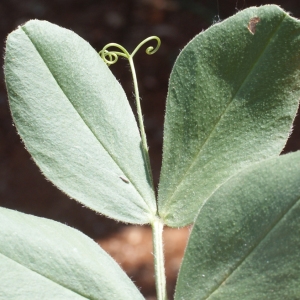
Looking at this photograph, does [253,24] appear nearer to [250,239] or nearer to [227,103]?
[227,103]

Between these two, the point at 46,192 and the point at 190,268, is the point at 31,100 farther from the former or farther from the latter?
the point at 46,192

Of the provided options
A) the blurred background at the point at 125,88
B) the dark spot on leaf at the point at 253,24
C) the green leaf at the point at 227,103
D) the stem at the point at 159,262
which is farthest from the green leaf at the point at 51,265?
the blurred background at the point at 125,88

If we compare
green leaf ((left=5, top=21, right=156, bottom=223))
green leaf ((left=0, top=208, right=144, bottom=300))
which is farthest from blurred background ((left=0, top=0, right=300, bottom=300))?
green leaf ((left=0, top=208, right=144, bottom=300))

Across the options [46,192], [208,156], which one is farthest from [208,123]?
[46,192]

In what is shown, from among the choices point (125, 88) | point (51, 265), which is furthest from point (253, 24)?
point (125, 88)

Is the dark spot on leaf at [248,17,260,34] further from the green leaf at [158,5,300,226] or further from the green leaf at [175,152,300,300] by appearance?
the green leaf at [175,152,300,300]
